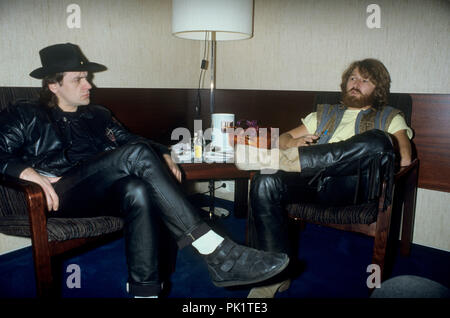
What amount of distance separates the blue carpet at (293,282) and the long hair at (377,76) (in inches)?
35.9

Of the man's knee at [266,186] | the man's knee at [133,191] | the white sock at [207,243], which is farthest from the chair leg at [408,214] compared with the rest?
the man's knee at [133,191]

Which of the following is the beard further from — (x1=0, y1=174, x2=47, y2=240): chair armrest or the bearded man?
(x1=0, y1=174, x2=47, y2=240): chair armrest

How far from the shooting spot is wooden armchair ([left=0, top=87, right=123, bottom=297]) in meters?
1.26

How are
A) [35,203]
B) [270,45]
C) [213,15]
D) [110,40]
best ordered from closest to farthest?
[35,203], [213,15], [110,40], [270,45]

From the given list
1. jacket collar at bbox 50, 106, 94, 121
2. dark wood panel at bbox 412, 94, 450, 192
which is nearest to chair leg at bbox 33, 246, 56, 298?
jacket collar at bbox 50, 106, 94, 121

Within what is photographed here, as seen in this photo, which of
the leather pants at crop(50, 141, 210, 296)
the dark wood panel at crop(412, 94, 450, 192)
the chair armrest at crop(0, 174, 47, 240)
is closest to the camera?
the chair armrest at crop(0, 174, 47, 240)

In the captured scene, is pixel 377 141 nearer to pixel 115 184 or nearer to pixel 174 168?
pixel 174 168

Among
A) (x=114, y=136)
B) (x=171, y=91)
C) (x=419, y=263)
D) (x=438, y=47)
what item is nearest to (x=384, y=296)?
(x=419, y=263)

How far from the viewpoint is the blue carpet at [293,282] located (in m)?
1.65

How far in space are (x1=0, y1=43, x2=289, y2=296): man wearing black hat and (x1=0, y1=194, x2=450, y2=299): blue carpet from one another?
0.41 metres

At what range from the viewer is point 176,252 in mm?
2051

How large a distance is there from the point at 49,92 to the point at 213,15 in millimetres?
987

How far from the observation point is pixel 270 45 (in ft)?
8.64

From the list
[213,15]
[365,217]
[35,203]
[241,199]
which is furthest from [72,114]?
[365,217]
